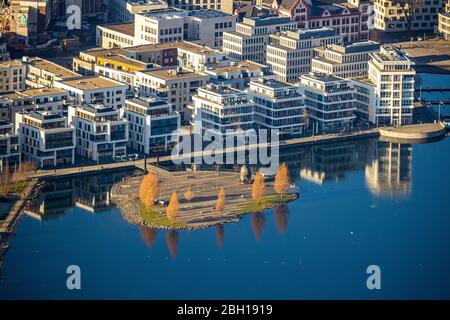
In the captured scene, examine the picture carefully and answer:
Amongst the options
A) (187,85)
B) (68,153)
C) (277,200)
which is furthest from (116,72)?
(277,200)

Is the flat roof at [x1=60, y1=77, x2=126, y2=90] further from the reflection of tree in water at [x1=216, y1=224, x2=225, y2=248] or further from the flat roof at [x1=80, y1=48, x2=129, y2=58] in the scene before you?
the reflection of tree in water at [x1=216, y1=224, x2=225, y2=248]

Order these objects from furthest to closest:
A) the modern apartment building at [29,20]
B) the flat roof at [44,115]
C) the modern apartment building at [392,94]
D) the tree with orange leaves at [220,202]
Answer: the modern apartment building at [29,20]
the modern apartment building at [392,94]
the flat roof at [44,115]
the tree with orange leaves at [220,202]

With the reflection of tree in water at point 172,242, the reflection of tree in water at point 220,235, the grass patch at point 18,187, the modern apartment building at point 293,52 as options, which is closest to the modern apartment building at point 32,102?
the grass patch at point 18,187

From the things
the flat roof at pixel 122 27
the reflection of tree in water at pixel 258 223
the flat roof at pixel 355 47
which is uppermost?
the flat roof at pixel 355 47

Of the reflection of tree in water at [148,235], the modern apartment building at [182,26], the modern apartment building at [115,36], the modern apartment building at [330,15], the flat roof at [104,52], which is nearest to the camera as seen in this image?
the reflection of tree in water at [148,235]

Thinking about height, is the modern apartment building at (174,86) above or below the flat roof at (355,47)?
below

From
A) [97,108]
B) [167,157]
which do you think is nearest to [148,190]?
[167,157]

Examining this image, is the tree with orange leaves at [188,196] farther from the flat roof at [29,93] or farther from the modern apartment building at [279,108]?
the flat roof at [29,93]
